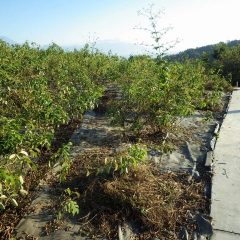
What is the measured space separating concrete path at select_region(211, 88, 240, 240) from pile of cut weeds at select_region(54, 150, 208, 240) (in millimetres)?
211

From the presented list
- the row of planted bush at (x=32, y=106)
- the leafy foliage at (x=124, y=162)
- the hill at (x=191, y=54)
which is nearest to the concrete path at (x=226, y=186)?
the leafy foliage at (x=124, y=162)

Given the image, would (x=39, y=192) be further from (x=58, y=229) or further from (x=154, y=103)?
(x=154, y=103)

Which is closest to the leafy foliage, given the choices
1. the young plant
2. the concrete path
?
the young plant

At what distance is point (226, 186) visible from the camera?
4.79 meters

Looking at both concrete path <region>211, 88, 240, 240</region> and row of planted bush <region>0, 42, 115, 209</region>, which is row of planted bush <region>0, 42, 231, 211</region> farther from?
concrete path <region>211, 88, 240, 240</region>

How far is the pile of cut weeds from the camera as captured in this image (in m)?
3.93

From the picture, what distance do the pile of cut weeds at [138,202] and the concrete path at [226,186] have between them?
21 cm

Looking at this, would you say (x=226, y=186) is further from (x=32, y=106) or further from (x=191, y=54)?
(x=191, y=54)

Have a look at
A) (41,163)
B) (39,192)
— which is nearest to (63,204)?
(39,192)

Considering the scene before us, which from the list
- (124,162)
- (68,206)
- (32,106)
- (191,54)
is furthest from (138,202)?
(191,54)

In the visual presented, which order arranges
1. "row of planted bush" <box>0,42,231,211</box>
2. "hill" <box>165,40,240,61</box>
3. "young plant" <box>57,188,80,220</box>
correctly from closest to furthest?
"young plant" <box>57,188,80,220</box>
"row of planted bush" <box>0,42,231,211</box>
"hill" <box>165,40,240,61</box>

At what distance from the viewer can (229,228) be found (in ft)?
12.8

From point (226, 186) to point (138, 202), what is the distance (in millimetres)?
1375

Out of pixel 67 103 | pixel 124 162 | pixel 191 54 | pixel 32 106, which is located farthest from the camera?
pixel 191 54
